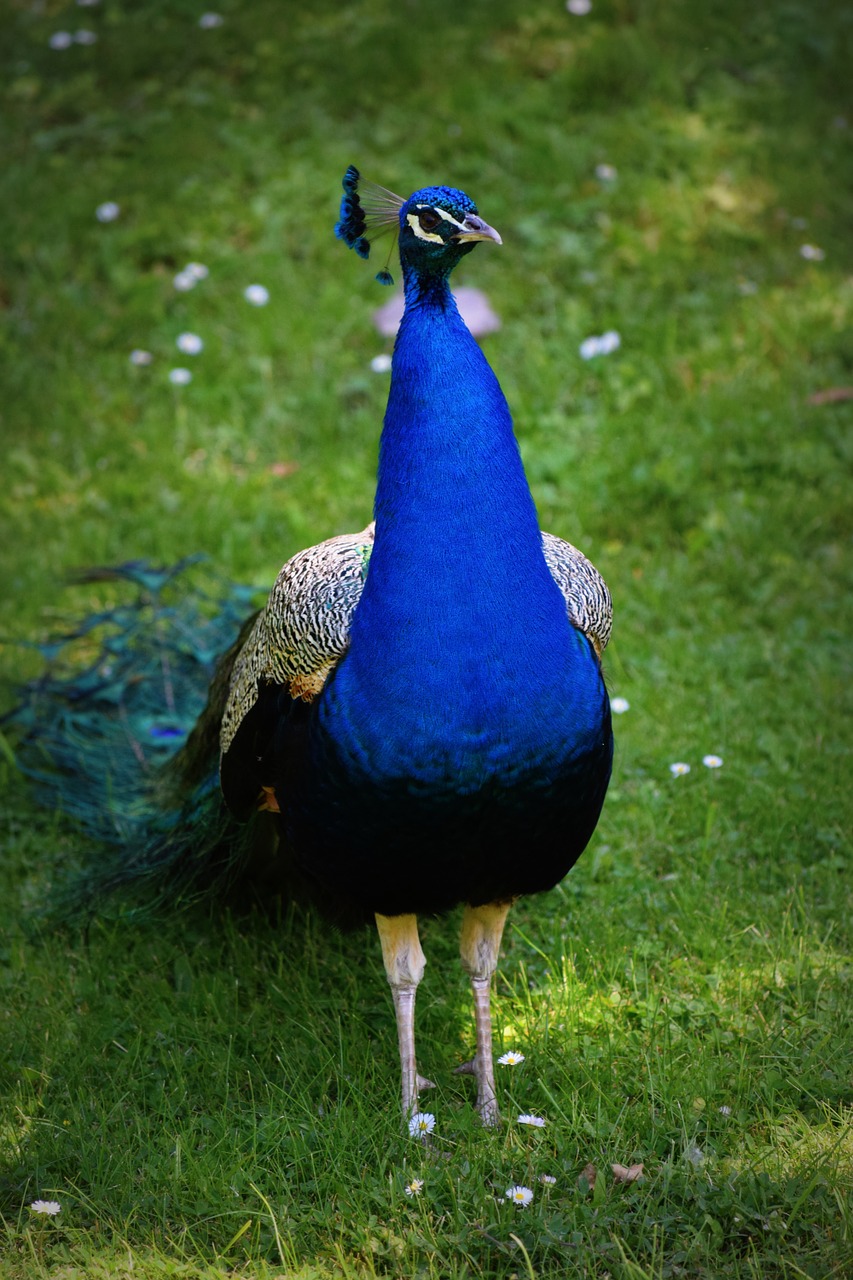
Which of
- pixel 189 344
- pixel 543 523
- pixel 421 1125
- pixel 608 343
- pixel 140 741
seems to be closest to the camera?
pixel 421 1125

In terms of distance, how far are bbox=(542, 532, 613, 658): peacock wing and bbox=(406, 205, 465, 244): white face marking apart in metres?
0.65

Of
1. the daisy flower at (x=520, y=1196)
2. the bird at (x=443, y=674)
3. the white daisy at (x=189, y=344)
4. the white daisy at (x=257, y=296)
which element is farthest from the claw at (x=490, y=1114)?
the white daisy at (x=257, y=296)

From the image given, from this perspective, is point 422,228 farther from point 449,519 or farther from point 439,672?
point 439,672

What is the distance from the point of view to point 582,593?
272 centimetres

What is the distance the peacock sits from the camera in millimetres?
2262

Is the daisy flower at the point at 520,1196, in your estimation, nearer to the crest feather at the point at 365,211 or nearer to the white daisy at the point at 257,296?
the crest feather at the point at 365,211

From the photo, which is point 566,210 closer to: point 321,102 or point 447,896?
point 321,102

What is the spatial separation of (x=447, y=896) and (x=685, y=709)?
156 centimetres

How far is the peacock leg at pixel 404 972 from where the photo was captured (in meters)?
2.67

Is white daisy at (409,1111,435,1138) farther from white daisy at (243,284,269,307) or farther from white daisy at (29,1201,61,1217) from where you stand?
white daisy at (243,284,269,307)

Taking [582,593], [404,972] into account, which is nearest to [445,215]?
[582,593]

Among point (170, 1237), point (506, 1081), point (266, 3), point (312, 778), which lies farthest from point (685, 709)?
point (266, 3)

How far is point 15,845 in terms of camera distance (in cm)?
362

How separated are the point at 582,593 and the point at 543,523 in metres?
2.00
